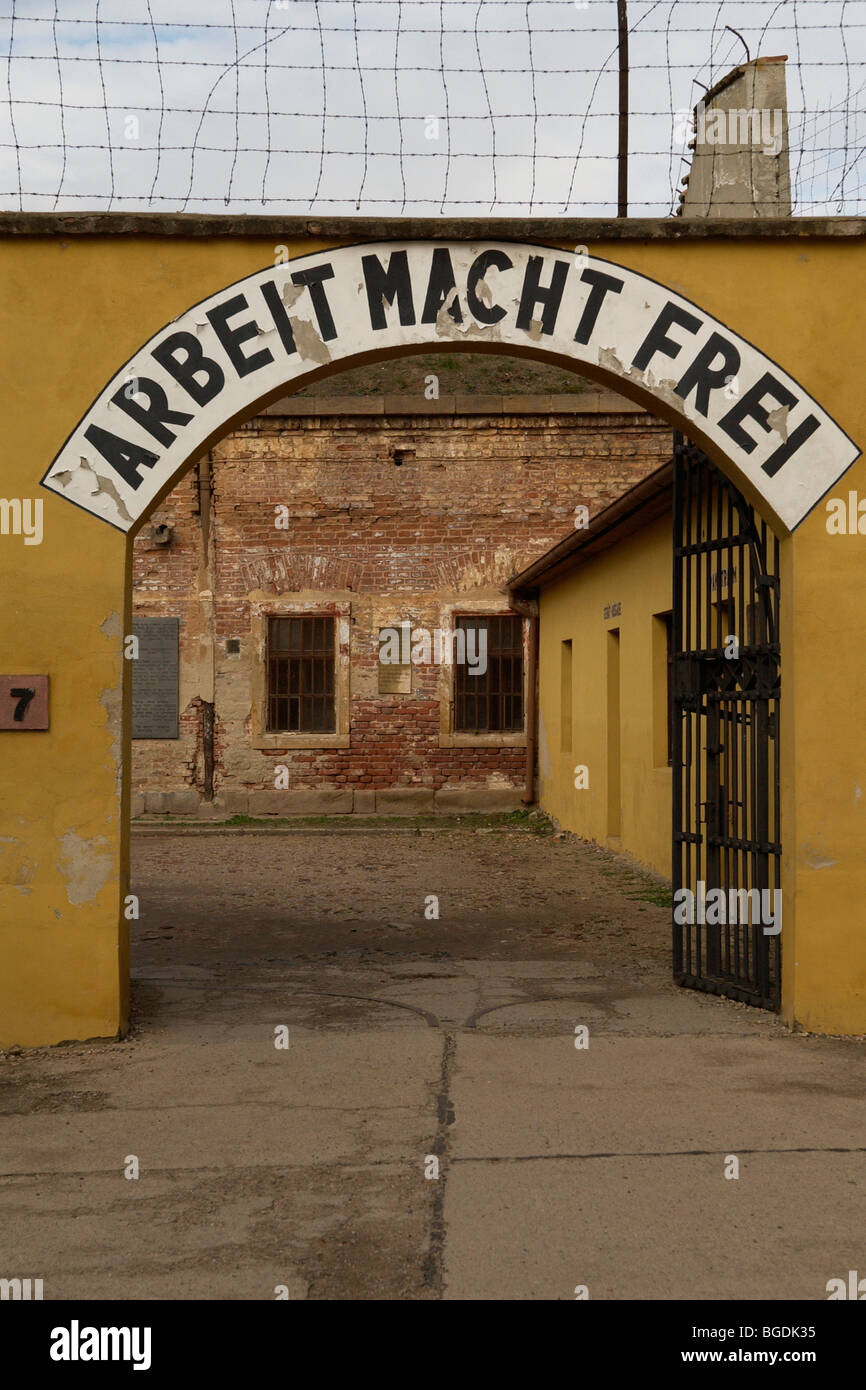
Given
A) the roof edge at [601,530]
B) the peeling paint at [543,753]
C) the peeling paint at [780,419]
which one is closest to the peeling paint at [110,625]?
the peeling paint at [780,419]

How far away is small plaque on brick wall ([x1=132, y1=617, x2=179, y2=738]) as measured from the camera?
1889cm

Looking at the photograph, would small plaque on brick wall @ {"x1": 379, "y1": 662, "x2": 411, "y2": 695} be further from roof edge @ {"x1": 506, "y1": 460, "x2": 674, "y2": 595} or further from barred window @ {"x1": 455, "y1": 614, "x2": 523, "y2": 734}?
roof edge @ {"x1": 506, "y1": 460, "x2": 674, "y2": 595}

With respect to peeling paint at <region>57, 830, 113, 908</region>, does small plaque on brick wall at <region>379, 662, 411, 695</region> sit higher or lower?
higher

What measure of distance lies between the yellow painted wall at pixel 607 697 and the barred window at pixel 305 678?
121 inches

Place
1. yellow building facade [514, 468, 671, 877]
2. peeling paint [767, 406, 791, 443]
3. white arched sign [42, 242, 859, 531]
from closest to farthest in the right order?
1. white arched sign [42, 242, 859, 531]
2. peeling paint [767, 406, 791, 443]
3. yellow building facade [514, 468, 671, 877]

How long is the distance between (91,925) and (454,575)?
13.0 meters

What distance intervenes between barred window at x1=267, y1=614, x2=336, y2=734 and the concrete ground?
9.82 m

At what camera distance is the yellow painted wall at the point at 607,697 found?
12.1m

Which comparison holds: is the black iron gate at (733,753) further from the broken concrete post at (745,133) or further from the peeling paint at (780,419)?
the broken concrete post at (745,133)

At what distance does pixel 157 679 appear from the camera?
1898cm

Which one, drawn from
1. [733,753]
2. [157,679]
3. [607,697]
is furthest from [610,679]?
[157,679]

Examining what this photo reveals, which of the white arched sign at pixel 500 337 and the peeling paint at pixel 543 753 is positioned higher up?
the white arched sign at pixel 500 337

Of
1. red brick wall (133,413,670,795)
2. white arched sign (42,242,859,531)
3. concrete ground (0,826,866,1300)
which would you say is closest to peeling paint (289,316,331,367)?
white arched sign (42,242,859,531)

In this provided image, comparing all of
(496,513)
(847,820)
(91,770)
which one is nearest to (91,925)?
(91,770)
